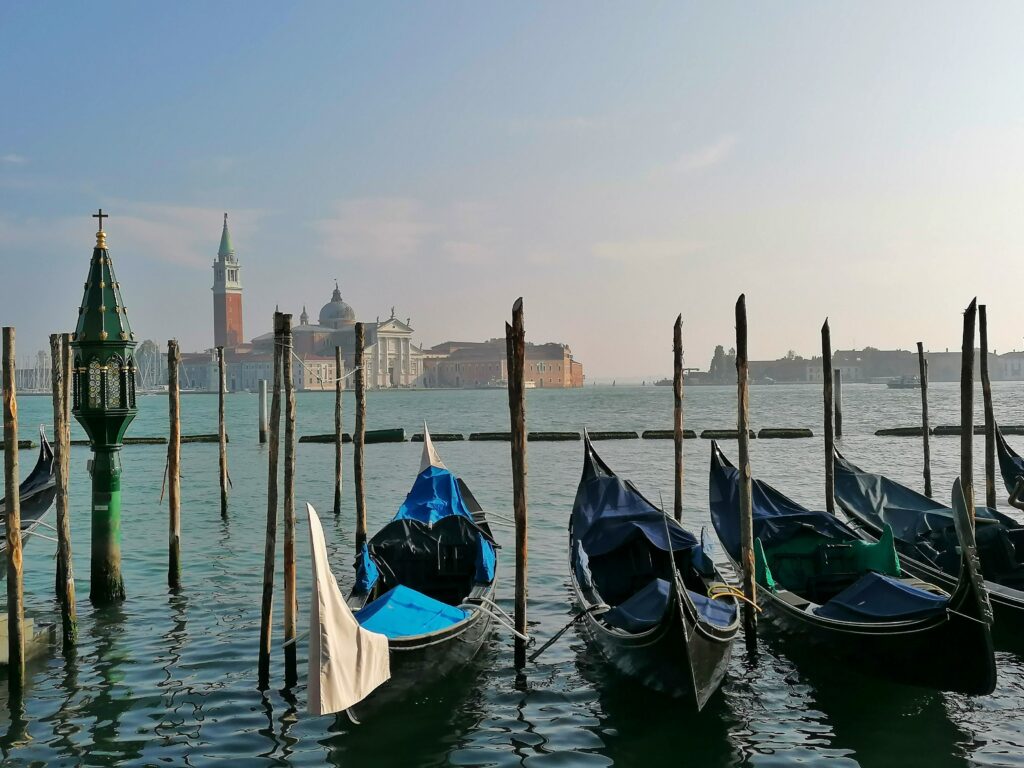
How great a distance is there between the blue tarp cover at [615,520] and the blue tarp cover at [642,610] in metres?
0.46

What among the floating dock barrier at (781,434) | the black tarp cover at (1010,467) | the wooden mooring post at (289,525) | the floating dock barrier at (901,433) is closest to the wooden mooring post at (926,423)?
the black tarp cover at (1010,467)

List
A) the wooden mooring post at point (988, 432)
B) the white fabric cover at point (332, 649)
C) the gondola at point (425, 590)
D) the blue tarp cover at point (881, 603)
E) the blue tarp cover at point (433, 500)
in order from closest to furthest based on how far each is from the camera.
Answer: the white fabric cover at point (332, 649)
the gondola at point (425, 590)
the blue tarp cover at point (881, 603)
the blue tarp cover at point (433, 500)
the wooden mooring post at point (988, 432)

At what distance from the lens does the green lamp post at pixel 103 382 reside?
6.68m

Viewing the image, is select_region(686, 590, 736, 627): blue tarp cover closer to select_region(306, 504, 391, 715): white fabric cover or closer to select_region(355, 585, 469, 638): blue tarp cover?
select_region(355, 585, 469, 638): blue tarp cover

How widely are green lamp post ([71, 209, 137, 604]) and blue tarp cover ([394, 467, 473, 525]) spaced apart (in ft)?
7.50

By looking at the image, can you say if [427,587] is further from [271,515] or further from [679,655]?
[679,655]

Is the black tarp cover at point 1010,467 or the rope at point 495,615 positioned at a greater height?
the black tarp cover at point 1010,467

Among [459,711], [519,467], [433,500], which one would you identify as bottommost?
[459,711]

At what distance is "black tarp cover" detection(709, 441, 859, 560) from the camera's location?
22.5 feet

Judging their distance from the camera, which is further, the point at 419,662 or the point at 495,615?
the point at 495,615

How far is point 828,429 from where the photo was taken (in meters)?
9.82

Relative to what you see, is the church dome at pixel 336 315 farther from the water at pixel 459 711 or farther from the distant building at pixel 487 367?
the water at pixel 459 711

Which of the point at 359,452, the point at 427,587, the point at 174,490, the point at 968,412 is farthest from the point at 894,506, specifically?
the point at 174,490

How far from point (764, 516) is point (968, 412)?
1.90 metres
